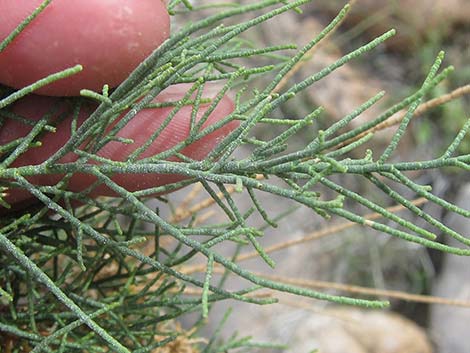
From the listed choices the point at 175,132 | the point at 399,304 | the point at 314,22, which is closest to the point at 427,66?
the point at 314,22

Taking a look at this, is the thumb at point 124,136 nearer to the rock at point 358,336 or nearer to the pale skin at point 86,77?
the pale skin at point 86,77

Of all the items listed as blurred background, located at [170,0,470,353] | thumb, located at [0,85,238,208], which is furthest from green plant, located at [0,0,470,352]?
blurred background, located at [170,0,470,353]

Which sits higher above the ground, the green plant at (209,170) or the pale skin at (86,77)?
the pale skin at (86,77)

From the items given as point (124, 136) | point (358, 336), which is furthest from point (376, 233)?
point (124, 136)

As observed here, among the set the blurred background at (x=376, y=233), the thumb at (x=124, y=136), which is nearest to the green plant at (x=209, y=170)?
the thumb at (x=124, y=136)

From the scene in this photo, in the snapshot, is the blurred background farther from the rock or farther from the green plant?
the green plant

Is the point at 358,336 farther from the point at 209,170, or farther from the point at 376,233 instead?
the point at 209,170

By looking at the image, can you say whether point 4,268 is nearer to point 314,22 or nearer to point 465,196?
point 465,196

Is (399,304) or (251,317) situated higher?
(399,304)

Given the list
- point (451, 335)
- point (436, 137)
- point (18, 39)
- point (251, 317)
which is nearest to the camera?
point (18, 39)
